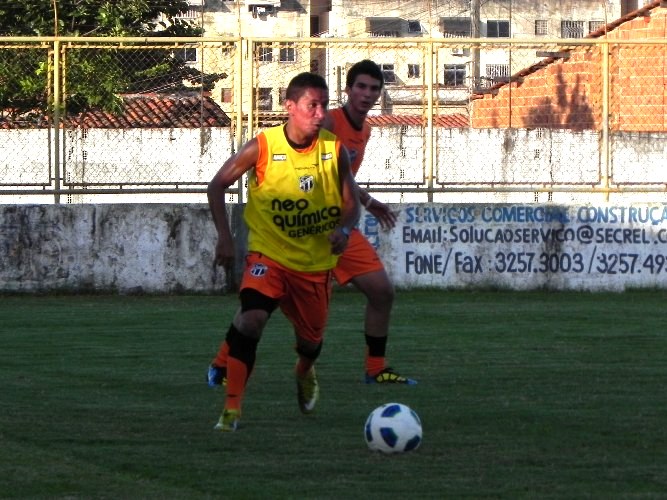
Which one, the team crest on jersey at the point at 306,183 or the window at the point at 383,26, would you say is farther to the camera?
the window at the point at 383,26

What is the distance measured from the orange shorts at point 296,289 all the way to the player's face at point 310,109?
28.6 inches

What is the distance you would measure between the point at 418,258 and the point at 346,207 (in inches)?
375

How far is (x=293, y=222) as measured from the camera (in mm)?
7914

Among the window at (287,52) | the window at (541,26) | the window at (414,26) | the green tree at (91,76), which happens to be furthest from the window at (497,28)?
the window at (287,52)

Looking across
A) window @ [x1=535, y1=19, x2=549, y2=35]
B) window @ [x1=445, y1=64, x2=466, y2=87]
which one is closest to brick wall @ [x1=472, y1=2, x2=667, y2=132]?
window @ [x1=445, y1=64, x2=466, y2=87]

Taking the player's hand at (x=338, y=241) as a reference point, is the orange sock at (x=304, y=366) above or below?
below

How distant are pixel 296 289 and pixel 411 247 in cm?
953

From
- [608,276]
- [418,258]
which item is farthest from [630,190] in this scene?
[418,258]

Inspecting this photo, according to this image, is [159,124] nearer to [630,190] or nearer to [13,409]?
[630,190]

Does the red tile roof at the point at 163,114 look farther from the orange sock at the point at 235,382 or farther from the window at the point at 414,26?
the window at the point at 414,26

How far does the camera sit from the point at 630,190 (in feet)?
59.0

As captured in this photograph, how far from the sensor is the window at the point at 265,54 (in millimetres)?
17908

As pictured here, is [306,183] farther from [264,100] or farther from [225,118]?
[225,118]

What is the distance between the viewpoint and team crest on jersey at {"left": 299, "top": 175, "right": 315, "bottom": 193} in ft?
25.9
